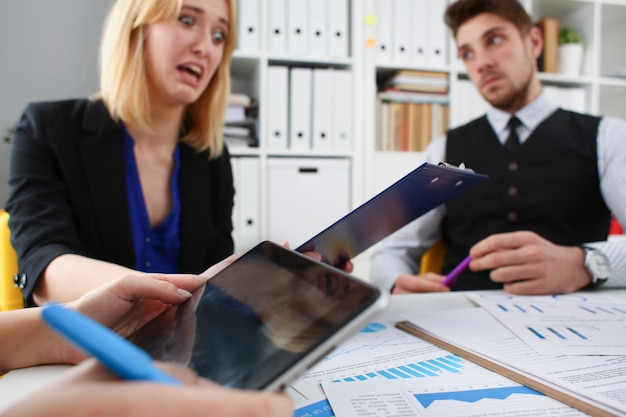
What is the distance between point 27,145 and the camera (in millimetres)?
999

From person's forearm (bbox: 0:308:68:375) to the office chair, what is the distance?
100cm

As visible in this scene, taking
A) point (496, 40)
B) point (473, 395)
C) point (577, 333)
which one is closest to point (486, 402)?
point (473, 395)

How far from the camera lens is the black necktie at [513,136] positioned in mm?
1166

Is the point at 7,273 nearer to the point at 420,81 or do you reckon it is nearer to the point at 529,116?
the point at 529,116

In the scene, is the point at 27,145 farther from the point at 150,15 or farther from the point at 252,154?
the point at 252,154

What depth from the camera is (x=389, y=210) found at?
54 centimetres

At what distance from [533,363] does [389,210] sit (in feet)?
0.74

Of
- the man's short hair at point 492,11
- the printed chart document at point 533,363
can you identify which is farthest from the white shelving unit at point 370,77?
the printed chart document at point 533,363

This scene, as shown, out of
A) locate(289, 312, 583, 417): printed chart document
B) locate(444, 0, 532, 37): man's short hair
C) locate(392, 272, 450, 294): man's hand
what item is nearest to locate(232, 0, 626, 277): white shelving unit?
locate(444, 0, 532, 37): man's short hair

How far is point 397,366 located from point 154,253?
78 cm

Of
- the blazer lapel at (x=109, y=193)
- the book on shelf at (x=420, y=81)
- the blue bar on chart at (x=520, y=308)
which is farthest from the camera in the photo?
the book on shelf at (x=420, y=81)

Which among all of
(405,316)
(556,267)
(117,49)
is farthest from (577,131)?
(117,49)

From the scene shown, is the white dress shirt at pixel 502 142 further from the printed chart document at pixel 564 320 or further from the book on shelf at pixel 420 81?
the book on shelf at pixel 420 81

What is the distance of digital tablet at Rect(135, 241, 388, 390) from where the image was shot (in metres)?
0.25
